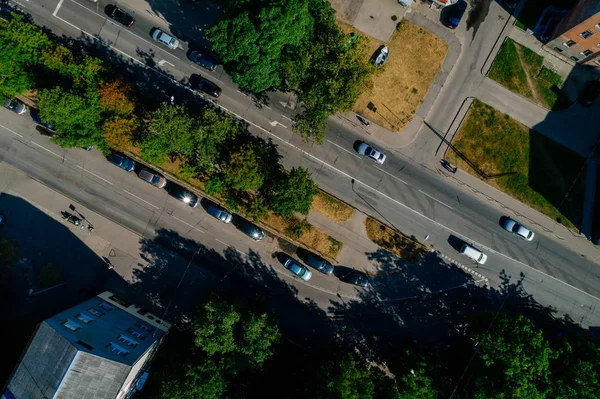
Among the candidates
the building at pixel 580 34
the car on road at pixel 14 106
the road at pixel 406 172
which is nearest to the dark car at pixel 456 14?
the road at pixel 406 172

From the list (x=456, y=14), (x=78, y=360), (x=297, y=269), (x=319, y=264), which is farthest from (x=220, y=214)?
(x=456, y=14)

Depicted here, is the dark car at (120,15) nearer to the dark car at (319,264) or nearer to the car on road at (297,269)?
the car on road at (297,269)

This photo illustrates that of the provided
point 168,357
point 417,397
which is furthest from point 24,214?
point 417,397

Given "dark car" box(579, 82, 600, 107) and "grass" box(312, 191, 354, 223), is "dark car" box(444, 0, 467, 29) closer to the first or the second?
"dark car" box(579, 82, 600, 107)

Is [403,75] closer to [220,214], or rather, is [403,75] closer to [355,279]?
[355,279]

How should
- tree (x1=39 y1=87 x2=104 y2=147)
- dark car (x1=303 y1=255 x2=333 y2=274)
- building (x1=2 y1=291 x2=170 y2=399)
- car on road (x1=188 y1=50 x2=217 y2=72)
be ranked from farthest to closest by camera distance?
A: dark car (x1=303 y1=255 x2=333 y2=274) → car on road (x1=188 y1=50 x2=217 y2=72) → tree (x1=39 y1=87 x2=104 y2=147) → building (x1=2 y1=291 x2=170 y2=399)

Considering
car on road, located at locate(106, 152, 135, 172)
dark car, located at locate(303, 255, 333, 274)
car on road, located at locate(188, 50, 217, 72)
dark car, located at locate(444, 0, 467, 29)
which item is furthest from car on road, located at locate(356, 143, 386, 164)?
car on road, located at locate(106, 152, 135, 172)
